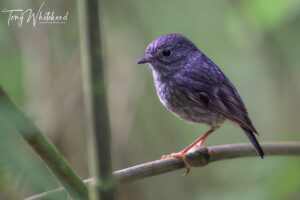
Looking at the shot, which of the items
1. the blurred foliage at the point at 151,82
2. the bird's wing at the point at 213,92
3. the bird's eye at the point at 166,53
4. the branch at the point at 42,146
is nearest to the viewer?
the branch at the point at 42,146

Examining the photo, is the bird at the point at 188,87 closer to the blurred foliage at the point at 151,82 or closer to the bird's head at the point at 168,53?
the bird's head at the point at 168,53

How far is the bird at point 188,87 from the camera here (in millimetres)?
4082

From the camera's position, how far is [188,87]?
4160mm

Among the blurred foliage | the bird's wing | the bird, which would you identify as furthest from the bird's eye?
the blurred foliage

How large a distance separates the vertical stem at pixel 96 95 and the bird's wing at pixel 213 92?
306 centimetres

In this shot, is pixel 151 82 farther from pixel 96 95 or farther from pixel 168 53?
pixel 96 95

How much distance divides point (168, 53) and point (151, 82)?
125cm

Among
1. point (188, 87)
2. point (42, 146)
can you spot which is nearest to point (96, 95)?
point (42, 146)

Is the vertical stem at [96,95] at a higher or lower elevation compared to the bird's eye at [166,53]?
higher

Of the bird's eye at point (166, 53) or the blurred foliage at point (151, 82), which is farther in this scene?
the bird's eye at point (166, 53)

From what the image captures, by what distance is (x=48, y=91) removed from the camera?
4.19m

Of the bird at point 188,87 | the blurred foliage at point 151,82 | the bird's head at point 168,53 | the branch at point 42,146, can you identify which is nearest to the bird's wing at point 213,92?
the bird at point 188,87

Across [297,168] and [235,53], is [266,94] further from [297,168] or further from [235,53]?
[297,168]

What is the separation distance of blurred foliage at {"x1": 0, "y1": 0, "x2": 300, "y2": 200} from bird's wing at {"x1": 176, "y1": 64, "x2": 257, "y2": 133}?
46cm
